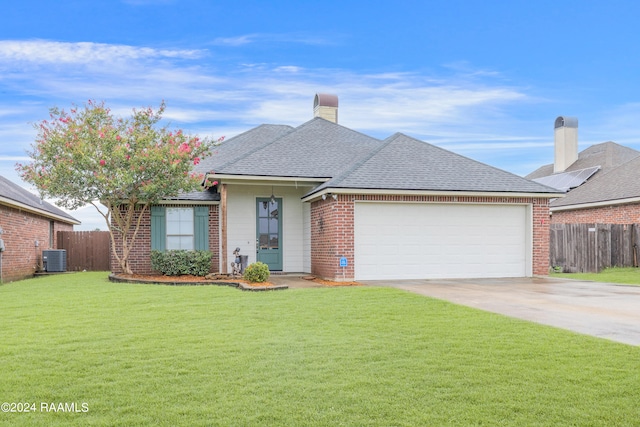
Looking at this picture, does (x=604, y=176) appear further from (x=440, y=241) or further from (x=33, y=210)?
(x=33, y=210)

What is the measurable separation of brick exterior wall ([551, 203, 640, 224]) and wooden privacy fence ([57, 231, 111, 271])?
20.2 m

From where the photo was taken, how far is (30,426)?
4.54 metres

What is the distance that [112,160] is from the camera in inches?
602

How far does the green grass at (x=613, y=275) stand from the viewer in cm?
1661

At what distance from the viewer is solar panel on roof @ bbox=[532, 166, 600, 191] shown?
1082 inches

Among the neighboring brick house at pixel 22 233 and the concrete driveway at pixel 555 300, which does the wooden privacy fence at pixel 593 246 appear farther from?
the neighboring brick house at pixel 22 233

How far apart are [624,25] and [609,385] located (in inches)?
519

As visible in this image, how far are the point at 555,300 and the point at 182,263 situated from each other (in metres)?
9.81

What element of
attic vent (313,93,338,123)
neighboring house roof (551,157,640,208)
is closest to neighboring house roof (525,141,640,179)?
neighboring house roof (551,157,640,208)

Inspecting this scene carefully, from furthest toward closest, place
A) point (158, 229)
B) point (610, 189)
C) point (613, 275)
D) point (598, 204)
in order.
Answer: point (610, 189) < point (598, 204) < point (613, 275) < point (158, 229)

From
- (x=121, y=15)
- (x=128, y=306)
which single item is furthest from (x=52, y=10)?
(x=128, y=306)

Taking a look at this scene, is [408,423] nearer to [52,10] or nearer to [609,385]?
[609,385]

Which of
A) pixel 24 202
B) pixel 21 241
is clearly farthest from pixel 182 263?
pixel 21 241

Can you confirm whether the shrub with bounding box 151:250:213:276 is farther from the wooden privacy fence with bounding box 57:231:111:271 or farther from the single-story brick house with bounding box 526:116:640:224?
the single-story brick house with bounding box 526:116:640:224
